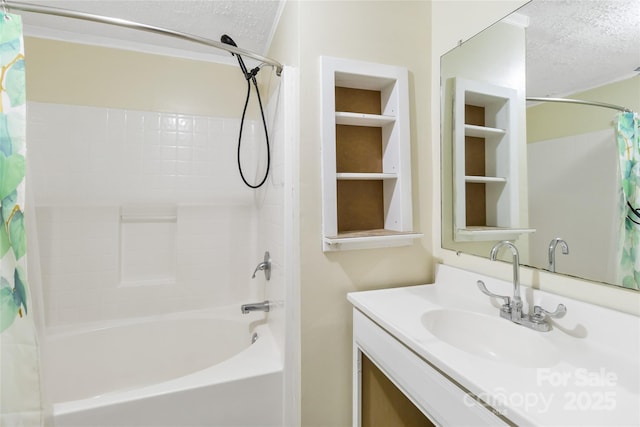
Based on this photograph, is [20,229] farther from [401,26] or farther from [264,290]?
[401,26]

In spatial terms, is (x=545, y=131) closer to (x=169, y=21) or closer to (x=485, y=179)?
(x=485, y=179)

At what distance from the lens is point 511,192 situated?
1.03 meters

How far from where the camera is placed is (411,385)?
0.84 meters

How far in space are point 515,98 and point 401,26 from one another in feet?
2.05

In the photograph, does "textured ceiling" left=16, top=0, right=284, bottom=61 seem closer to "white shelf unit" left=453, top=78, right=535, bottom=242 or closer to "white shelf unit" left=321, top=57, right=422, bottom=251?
"white shelf unit" left=321, top=57, right=422, bottom=251

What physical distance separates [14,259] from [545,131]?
1702 millimetres

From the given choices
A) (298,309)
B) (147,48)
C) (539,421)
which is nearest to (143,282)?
(298,309)

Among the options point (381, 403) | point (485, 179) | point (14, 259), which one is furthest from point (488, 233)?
point (14, 259)

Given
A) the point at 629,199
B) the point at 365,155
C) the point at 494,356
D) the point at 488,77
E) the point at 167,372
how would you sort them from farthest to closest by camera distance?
1. the point at 167,372
2. the point at 365,155
3. the point at 488,77
4. the point at 494,356
5. the point at 629,199

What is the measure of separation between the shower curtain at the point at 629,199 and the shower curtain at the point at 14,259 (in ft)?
5.63

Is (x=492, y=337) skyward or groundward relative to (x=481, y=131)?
groundward

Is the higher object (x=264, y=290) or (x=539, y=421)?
(x=539, y=421)

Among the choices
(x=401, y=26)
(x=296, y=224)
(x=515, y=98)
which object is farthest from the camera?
(x=401, y=26)

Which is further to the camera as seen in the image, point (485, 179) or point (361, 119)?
point (361, 119)
